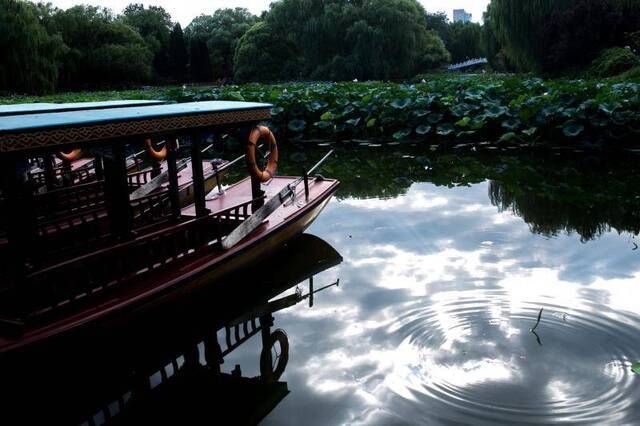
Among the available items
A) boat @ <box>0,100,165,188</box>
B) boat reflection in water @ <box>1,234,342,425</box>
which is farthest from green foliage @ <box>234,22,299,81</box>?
boat reflection in water @ <box>1,234,342,425</box>

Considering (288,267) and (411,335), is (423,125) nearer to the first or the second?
(288,267)

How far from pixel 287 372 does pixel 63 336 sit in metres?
1.23

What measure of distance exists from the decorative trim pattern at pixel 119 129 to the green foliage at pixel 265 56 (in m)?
31.7

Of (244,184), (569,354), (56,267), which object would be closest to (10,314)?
(56,267)

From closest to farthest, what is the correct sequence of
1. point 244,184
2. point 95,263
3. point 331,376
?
1. point 331,376
2. point 95,263
3. point 244,184

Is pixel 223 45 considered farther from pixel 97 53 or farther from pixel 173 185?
pixel 173 185

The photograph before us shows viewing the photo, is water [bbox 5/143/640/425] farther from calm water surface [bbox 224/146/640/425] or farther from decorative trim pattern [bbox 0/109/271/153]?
decorative trim pattern [bbox 0/109/271/153]

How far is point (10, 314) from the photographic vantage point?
11.1ft

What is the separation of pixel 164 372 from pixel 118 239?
1155 mm

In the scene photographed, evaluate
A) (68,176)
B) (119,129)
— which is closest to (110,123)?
(119,129)

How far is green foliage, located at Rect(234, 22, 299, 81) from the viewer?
35.6 m

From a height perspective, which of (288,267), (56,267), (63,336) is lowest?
Answer: (288,267)

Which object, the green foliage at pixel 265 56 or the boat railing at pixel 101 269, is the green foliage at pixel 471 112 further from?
the green foliage at pixel 265 56

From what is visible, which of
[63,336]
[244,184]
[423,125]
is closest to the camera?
[63,336]
